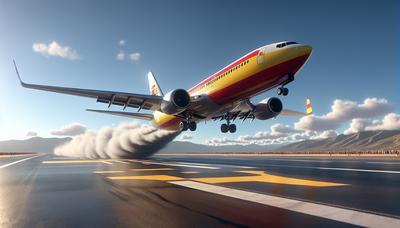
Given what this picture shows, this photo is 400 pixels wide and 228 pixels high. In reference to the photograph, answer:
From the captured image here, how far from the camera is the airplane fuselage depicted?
24562mm

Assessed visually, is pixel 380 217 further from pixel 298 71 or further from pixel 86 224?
pixel 298 71

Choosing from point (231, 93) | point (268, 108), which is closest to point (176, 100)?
point (231, 93)

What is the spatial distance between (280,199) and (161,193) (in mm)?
3805

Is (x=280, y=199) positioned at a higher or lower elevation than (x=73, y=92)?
lower

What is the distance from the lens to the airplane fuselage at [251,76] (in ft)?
80.6

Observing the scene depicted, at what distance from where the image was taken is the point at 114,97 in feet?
107

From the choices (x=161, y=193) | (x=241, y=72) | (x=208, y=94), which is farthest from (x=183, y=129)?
(x=161, y=193)

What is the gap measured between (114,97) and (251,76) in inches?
589

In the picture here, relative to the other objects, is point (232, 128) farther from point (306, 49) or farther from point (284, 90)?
point (306, 49)

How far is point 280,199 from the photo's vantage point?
873 cm

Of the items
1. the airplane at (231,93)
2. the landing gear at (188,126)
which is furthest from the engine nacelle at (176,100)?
the landing gear at (188,126)

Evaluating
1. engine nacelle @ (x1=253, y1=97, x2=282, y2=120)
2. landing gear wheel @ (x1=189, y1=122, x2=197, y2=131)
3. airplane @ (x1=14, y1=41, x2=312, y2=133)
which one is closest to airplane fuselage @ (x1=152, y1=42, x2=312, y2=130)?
airplane @ (x1=14, y1=41, x2=312, y2=133)

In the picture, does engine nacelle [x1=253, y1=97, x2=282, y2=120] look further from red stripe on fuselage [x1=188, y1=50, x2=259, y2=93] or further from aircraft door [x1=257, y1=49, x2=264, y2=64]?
aircraft door [x1=257, y1=49, x2=264, y2=64]

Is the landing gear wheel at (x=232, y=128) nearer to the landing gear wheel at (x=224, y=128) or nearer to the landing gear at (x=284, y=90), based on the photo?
the landing gear wheel at (x=224, y=128)
